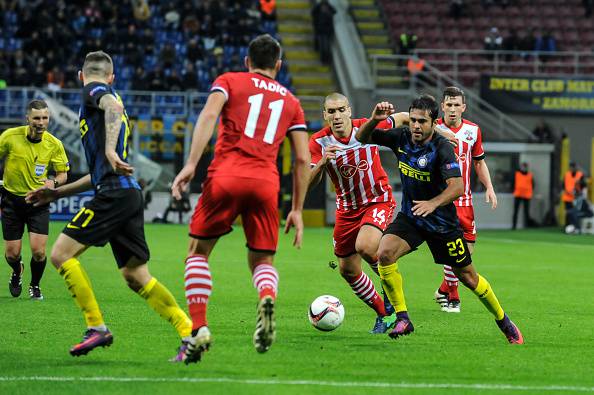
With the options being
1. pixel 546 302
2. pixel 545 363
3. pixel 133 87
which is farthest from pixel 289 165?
pixel 545 363

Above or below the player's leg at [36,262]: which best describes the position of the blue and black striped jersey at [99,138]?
above

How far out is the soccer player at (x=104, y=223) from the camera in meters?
8.17

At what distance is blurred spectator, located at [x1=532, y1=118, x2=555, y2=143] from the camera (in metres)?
33.5

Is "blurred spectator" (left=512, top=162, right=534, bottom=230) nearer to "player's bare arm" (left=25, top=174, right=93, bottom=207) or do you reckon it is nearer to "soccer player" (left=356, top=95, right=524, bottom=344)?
"soccer player" (left=356, top=95, right=524, bottom=344)

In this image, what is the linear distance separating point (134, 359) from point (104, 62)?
7.19ft

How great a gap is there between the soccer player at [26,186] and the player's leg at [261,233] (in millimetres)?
5339

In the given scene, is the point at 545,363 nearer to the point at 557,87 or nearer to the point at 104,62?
the point at 104,62

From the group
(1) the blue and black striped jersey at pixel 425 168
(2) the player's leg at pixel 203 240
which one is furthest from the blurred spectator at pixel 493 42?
(2) the player's leg at pixel 203 240

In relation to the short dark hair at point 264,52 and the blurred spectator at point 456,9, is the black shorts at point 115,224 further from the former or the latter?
the blurred spectator at point 456,9

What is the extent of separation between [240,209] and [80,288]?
1335 millimetres

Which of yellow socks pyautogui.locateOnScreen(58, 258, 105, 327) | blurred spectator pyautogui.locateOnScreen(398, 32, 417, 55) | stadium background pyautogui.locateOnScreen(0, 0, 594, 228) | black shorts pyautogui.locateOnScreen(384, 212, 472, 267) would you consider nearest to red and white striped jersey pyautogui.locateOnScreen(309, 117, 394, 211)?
black shorts pyautogui.locateOnScreen(384, 212, 472, 267)

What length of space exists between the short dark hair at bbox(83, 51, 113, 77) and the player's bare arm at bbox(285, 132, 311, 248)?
1.46 metres

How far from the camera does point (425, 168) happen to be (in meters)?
9.69

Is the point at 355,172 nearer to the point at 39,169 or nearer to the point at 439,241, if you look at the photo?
the point at 439,241
